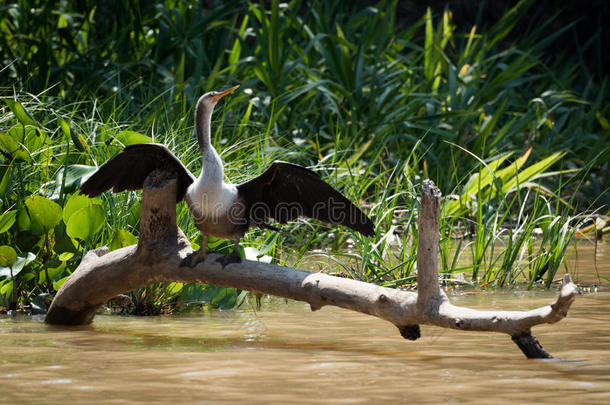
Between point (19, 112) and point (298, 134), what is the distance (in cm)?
307

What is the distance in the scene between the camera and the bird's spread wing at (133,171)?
12.0 feet

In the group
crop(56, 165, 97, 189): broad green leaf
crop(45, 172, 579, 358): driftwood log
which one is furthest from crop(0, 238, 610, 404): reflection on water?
crop(56, 165, 97, 189): broad green leaf

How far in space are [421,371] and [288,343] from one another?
30.3 inches

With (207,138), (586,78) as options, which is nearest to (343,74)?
(586,78)

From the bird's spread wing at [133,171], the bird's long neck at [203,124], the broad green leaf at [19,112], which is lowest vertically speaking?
the bird's spread wing at [133,171]

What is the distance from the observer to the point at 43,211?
4312 mm

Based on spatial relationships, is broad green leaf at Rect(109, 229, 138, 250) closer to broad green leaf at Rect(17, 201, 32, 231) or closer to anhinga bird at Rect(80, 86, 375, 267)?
broad green leaf at Rect(17, 201, 32, 231)

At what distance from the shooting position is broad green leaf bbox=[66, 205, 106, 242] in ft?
13.8

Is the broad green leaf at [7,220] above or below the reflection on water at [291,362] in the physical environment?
above

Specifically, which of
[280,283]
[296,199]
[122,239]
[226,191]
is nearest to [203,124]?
[226,191]

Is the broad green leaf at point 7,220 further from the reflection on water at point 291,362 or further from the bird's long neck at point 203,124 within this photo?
the bird's long neck at point 203,124

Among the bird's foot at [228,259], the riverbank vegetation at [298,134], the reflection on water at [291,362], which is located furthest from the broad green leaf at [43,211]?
the bird's foot at [228,259]

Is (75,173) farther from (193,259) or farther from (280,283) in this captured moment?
(280,283)

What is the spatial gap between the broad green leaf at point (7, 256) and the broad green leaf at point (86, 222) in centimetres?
28
